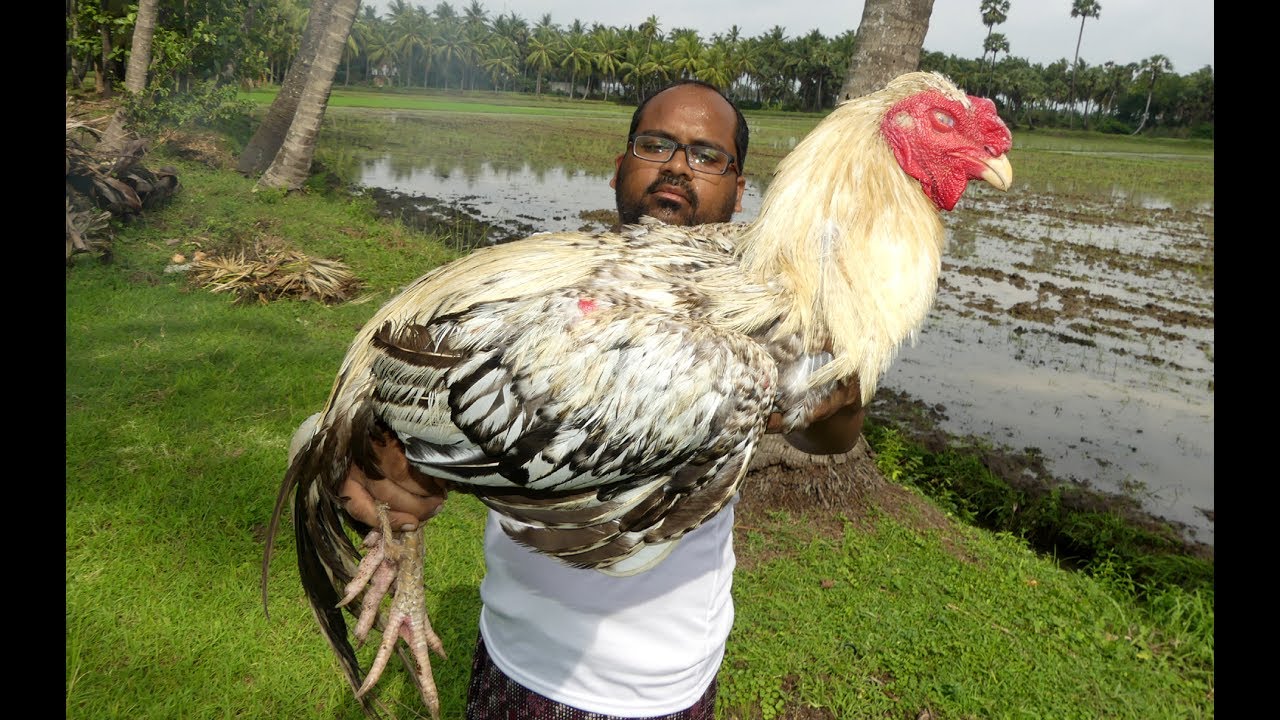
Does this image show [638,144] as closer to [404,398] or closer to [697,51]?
[404,398]

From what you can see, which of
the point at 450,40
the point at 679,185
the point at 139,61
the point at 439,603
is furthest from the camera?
the point at 450,40

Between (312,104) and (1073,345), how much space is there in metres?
11.8

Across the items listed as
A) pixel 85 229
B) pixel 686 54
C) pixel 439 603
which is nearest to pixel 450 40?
pixel 686 54

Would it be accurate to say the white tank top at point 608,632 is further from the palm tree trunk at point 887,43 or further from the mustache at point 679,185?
the palm tree trunk at point 887,43

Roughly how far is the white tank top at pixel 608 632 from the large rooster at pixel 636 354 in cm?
18

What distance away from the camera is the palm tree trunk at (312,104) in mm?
10281

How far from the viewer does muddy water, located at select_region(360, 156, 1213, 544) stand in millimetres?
7145

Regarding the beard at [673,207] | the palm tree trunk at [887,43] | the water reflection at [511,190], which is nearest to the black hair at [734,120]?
the beard at [673,207]

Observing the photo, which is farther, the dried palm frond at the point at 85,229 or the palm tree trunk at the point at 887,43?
the dried palm frond at the point at 85,229

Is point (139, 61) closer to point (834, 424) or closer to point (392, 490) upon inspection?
point (392, 490)

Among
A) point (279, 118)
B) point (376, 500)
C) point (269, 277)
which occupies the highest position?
point (279, 118)

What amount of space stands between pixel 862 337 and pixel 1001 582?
3.83 meters

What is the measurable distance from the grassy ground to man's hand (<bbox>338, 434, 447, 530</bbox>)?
146 centimetres

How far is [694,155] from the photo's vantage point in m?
2.54
